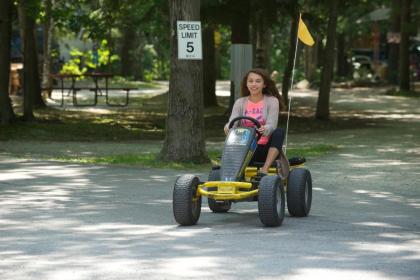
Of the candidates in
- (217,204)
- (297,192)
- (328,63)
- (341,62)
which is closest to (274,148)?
(297,192)

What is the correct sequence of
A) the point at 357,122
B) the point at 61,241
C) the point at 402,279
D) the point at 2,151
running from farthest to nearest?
the point at 357,122 < the point at 2,151 < the point at 61,241 < the point at 402,279

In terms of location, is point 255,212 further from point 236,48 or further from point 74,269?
point 236,48

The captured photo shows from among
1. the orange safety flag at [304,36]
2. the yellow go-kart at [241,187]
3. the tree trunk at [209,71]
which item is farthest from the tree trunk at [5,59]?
the yellow go-kart at [241,187]

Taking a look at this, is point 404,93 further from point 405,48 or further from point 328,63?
point 328,63

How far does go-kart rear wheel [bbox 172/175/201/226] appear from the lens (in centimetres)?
998

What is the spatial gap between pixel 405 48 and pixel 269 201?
3456 cm

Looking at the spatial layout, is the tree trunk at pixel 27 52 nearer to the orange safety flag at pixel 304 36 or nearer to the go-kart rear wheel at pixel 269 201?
the orange safety flag at pixel 304 36

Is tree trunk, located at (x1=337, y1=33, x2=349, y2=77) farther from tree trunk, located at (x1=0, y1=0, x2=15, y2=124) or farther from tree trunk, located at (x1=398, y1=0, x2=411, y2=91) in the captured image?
tree trunk, located at (x1=0, y1=0, x2=15, y2=124)

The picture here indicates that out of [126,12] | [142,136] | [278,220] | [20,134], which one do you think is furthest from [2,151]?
[126,12]

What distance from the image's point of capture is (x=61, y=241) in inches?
362

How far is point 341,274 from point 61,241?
2702mm

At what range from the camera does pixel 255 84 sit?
11.0m

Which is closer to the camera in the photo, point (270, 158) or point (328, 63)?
point (270, 158)

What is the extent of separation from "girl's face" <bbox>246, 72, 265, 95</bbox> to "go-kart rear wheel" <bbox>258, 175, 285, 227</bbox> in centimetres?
139
